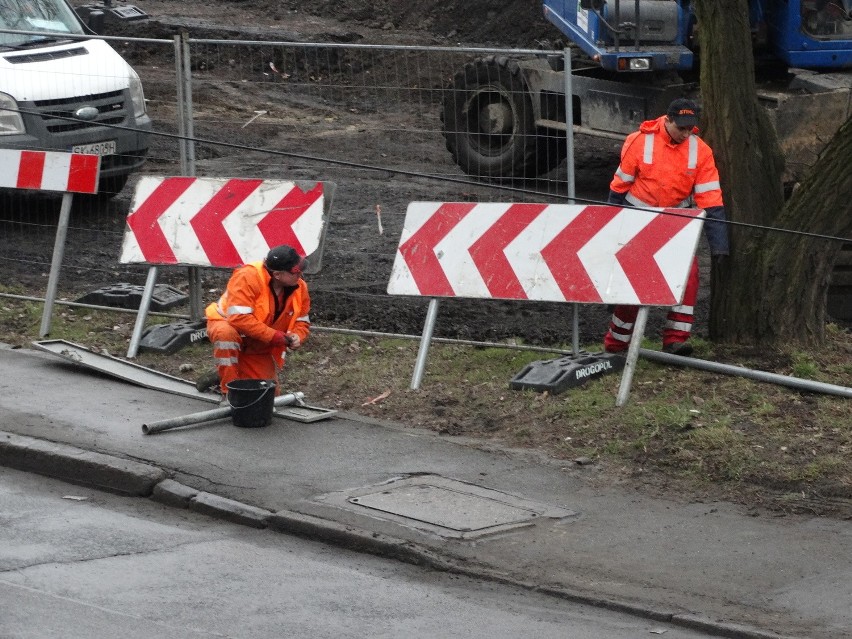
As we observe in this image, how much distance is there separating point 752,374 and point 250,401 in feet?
10.9

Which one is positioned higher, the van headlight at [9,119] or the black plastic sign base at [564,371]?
the van headlight at [9,119]

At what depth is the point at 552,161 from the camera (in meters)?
12.2

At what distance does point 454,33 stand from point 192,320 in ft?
60.2

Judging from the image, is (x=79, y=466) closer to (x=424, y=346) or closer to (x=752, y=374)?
(x=424, y=346)

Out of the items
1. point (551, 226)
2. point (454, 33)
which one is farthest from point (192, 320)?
point (454, 33)

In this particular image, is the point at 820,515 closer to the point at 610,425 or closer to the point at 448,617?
the point at 610,425

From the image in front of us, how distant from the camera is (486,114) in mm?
15102

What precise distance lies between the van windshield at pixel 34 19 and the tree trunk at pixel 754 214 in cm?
725

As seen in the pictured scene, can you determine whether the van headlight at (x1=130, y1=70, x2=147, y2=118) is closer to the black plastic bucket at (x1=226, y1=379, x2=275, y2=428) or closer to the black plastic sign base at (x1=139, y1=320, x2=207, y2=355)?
the black plastic sign base at (x1=139, y1=320, x2=207, y2=355)

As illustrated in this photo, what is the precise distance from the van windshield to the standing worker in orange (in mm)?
6822

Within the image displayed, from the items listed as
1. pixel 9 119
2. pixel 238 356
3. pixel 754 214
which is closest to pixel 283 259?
pixel 238 356

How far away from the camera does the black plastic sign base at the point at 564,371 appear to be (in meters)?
9.14

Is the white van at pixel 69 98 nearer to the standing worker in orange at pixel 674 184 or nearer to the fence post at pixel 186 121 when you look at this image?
the fence post at pixel 186 121

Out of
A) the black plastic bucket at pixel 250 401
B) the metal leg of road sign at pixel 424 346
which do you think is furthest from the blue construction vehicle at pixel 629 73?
the black plastic bucket at pixel 250 401
